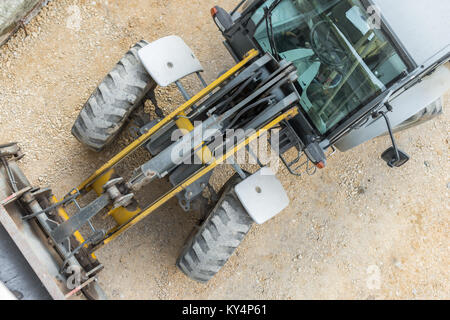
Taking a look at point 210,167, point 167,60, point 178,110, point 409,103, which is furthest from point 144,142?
point 409,103

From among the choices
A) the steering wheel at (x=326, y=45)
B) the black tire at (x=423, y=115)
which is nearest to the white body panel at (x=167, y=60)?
the steering wheel at (x=326, y=45)

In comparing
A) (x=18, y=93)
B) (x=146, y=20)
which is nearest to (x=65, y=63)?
(x=18, y=93)

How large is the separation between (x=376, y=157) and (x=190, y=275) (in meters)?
2.55

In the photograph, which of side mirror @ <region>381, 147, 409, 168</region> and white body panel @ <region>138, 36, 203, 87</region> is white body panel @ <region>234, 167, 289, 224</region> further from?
white body panel @ <region>138, 36, 203, 87</region>

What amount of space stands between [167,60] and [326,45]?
55.5 inches

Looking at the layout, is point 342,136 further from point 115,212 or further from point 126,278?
point 126,278

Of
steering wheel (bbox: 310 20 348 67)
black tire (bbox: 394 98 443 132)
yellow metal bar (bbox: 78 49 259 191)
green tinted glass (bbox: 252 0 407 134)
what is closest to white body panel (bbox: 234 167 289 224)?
green tinted glass (bbox: 252 0 407 134)

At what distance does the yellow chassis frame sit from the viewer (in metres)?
3.78

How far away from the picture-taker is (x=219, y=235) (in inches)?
157

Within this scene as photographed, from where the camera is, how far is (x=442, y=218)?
5160 millimetres

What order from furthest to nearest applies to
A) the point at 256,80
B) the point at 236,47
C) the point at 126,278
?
the point at 126,278 < the point at 236,47 < the point at 256,80

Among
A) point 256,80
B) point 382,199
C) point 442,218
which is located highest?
point 256,80

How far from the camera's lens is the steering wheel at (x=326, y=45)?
3639 mm

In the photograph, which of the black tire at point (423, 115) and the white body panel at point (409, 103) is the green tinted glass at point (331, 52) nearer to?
→ the white body panel at point (409, 103)
